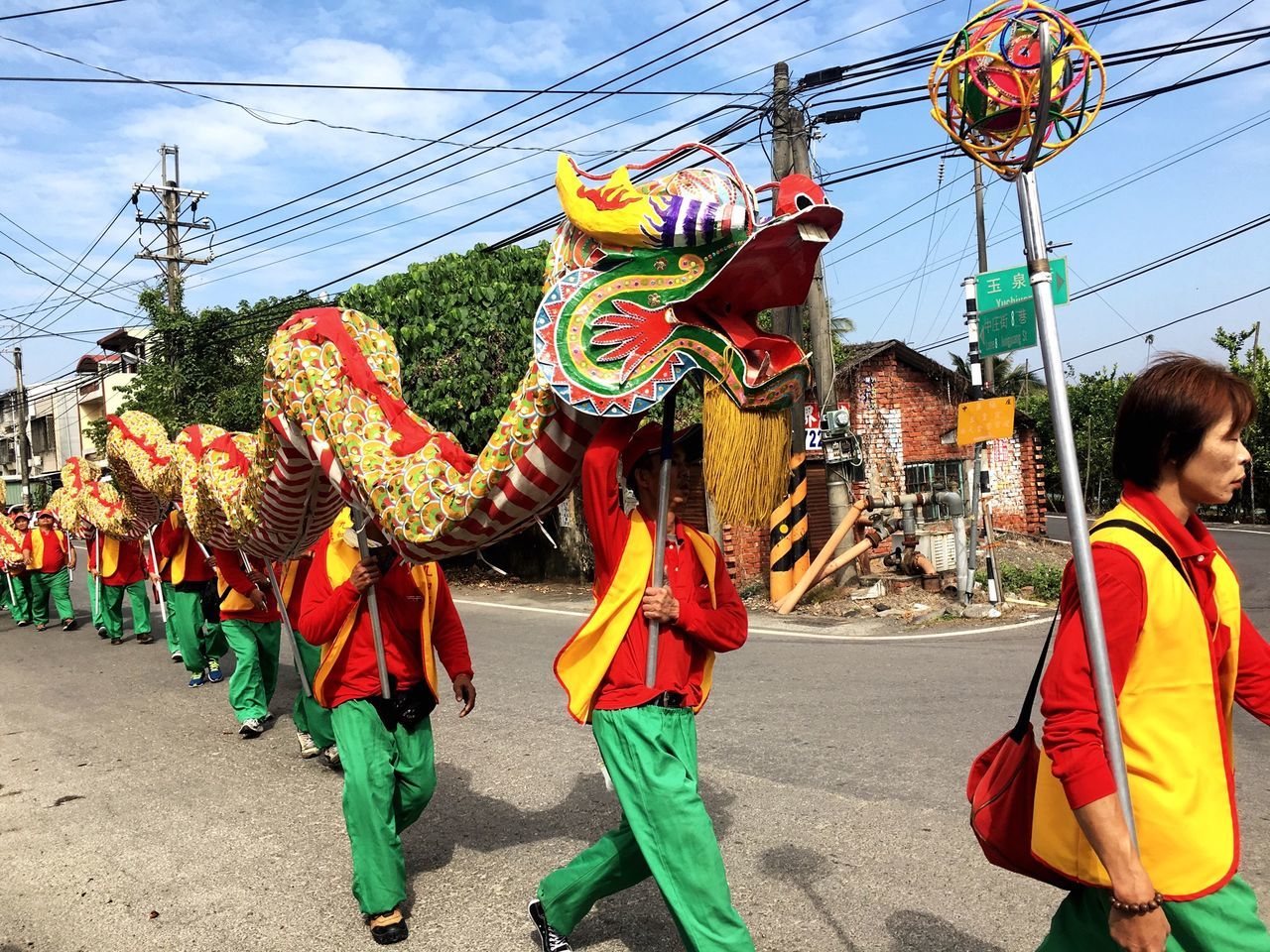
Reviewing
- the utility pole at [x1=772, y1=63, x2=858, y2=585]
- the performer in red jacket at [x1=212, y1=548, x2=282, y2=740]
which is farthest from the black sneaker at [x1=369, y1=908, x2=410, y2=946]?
the utility pole at [x1=772, y1=63, x2=858, y2=585]

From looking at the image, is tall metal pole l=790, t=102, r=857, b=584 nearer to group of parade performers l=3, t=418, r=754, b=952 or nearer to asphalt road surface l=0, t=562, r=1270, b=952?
asphalt road surface l=0, t=562, r=1270, b=952

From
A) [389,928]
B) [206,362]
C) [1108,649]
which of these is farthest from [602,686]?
[206,362]

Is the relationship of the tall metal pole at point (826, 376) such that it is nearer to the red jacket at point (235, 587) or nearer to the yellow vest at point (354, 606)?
the red jacket at point (235, 587)

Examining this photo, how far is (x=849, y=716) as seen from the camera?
21.5 ft

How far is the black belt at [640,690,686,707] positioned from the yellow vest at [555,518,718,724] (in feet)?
0.23

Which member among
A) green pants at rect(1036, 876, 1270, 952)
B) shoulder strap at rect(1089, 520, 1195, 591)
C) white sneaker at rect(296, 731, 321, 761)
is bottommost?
white sneaker at rect(296, 731, 321, 761)

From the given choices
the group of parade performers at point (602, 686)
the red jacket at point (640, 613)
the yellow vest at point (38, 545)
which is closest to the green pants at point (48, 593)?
the yellow vest at point (38, 545)

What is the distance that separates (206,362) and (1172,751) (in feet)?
68.1

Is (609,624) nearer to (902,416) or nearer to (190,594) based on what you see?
(190,594)

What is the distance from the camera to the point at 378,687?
4129 mm

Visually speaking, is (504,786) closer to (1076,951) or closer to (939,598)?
(1076,951)

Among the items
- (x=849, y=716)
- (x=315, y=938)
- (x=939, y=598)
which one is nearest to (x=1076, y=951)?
(x=315, y=938)

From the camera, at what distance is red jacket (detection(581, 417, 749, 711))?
2955 mm

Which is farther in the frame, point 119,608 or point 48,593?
point 48,593
